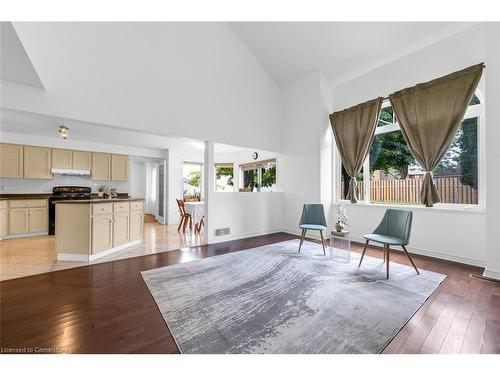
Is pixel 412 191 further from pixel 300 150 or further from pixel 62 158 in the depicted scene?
pixel 62 158

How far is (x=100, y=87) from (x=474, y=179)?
5.92m

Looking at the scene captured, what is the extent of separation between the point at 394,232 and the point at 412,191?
134 cm

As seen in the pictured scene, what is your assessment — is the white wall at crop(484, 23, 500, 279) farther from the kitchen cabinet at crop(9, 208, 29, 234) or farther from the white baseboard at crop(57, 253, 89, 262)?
the kitchen cabinet at crop(9, 208, 29, 234)

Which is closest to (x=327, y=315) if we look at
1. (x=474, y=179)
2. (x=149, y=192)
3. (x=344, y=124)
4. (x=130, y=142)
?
(x=474, y=179)

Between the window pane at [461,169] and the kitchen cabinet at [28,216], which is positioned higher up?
the window pane at [461,169]

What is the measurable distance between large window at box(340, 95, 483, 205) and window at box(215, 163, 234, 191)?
4447 mm

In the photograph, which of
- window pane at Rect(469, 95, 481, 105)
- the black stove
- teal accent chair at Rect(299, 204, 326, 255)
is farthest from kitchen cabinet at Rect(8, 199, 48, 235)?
window pane at Rect(469, 95, 481, 105)

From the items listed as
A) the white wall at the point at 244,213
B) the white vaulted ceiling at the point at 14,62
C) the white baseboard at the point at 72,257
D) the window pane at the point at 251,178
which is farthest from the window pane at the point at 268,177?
the white vaulted ceiling at the point at 14,62

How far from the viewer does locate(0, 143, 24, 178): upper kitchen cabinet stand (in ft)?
16.4

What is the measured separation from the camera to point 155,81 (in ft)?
12.6

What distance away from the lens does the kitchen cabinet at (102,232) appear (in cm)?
344

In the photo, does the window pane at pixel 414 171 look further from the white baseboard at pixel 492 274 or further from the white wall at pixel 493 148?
the white baseboard at pixel 492 274

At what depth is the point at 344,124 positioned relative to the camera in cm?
481

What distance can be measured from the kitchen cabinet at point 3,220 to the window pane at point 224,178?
558cm
